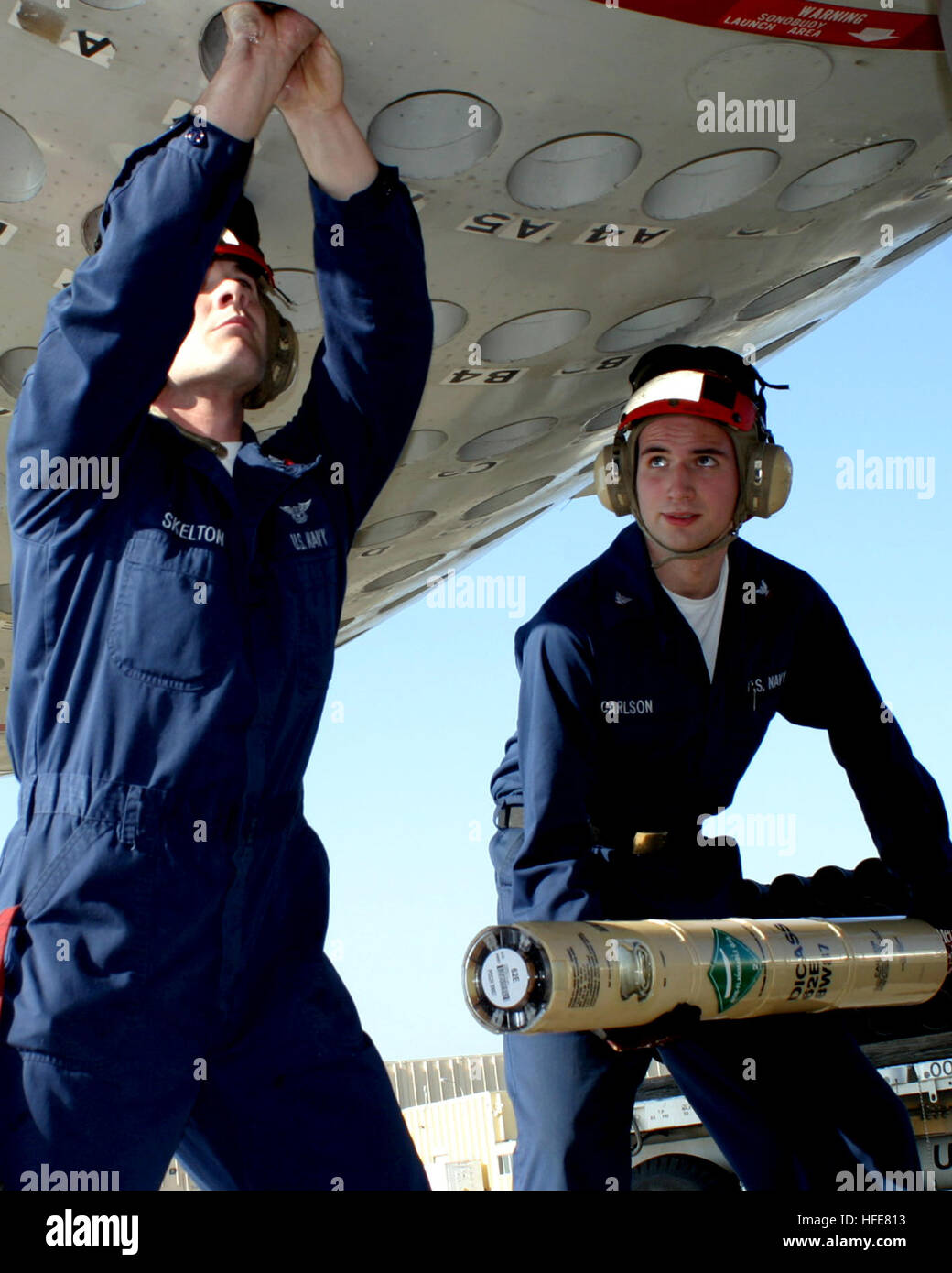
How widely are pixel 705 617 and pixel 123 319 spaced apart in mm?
1942

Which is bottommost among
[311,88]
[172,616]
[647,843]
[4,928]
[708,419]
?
[4,928]

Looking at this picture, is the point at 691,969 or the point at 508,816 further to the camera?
the point at 508,816

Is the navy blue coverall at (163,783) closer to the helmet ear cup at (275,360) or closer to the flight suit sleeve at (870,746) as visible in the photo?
the helmet ear cup at (275,360)

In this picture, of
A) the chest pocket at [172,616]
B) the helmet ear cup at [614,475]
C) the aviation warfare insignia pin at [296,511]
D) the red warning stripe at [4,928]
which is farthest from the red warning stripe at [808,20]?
the red warning stripe at [4,928]

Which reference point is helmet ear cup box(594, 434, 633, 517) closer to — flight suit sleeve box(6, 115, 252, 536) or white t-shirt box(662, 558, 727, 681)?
white t-shirt box(662, 558, 727, 681)

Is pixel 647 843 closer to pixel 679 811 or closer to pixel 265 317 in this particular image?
pixel 679 811

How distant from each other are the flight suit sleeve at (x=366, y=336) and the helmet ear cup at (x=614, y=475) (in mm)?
1080

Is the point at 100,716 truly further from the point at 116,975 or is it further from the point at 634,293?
the point at 634,293

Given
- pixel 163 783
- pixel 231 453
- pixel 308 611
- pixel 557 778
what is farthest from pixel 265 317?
pixel 557 778

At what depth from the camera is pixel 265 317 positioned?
312cm

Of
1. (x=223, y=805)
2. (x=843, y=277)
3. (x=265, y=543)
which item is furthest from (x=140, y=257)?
(x=843, y=277)

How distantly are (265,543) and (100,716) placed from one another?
1.75ft

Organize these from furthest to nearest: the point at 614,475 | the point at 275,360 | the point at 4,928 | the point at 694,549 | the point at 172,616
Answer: the point at 614,475 < the point at 694,549 < the point at 275,360 < the point at 172,616 < the point at 4,928

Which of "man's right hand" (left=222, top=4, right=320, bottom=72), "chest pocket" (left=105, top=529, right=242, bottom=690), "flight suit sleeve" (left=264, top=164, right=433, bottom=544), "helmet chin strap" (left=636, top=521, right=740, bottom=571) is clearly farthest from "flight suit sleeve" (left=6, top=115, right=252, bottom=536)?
"helmet chin strap" (left=636, top=521, right=740, bottom=571)
